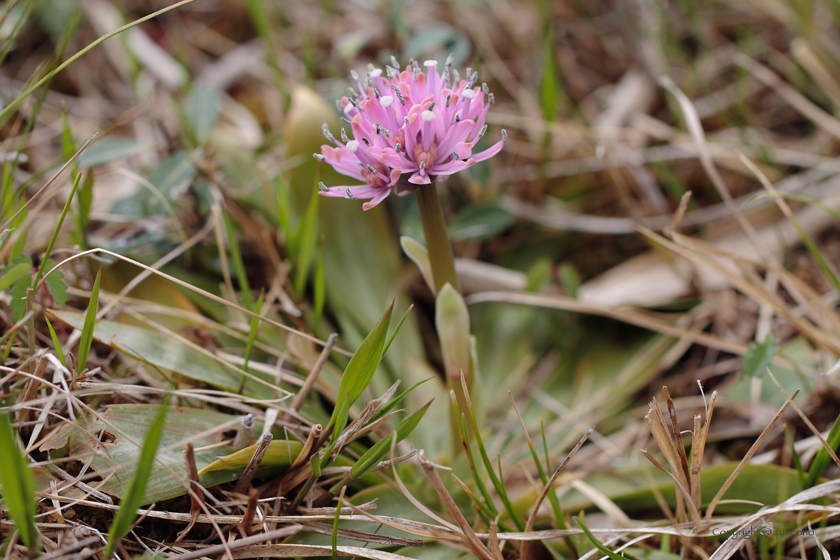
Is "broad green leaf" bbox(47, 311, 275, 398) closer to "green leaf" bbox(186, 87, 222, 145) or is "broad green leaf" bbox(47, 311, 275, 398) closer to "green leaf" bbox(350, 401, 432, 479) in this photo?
"green leaf" bbox(350, 401, 432, 479)

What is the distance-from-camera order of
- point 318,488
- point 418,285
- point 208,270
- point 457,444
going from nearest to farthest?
point 318,488 → point 457,444 → point 208,270 → point 418,285

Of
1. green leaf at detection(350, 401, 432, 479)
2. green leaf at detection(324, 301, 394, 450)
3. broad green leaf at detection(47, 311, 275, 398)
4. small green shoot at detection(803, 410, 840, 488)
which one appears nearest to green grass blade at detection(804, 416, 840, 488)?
small green shoot at detection(803, 410, 840, 488)

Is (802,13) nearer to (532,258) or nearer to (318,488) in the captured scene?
(532,258)

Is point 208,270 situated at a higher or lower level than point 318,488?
higher

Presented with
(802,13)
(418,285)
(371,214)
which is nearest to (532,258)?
(418,285)

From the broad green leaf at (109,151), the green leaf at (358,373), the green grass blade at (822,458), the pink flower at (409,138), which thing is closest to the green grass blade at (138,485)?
the green leaf at (358,373)

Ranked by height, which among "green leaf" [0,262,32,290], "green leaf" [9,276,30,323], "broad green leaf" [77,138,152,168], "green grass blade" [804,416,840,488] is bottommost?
"green grass blade" [804,416,840,488]

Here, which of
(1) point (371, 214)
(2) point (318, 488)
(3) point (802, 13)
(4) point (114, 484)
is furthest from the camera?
(3) point (802, 13)
